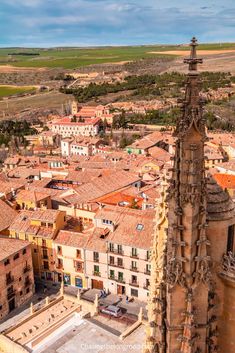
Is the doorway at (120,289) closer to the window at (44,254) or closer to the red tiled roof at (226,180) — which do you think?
the window at (44,254)

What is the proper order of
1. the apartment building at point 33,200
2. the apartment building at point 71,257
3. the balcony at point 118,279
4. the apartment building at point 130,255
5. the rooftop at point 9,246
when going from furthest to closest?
1. the apartment building at point 33,200
2. the apartment building at point 71,257
3. the balcony at point 118,279
4. the apartment building at point 130,255
5. the rooftop at point 9,246

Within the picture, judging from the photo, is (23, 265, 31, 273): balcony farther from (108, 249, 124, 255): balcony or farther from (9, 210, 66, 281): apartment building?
(108, 249, 124, 255): balcony

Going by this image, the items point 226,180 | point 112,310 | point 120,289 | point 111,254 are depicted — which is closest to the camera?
point 112,310

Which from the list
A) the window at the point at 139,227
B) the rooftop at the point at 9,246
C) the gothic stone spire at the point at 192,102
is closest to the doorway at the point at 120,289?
the window at the point at 139,227

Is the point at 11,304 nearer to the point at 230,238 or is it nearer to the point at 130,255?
the point at 130,255

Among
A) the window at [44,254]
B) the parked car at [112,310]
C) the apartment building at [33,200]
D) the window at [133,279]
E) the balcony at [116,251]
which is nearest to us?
the parked car at [112,310]

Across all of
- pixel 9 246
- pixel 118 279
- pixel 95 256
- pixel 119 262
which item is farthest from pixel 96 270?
pixel 9 246
